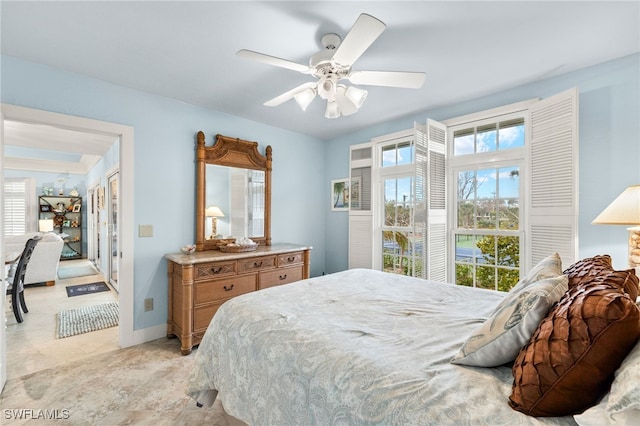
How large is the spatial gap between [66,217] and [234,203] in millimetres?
7448

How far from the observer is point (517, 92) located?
110 inches

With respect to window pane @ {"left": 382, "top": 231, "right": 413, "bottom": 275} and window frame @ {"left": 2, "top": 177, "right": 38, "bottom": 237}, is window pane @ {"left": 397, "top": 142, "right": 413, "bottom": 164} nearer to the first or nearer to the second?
window pane @ {"left": 382, "top": 231, "right": 413, "bottom": 275}

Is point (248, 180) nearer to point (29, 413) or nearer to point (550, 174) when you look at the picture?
point (29, 413)

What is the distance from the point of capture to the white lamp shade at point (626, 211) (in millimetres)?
1760

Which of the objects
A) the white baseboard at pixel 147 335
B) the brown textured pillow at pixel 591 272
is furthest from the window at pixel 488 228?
the white baseboard at pixel 147 335

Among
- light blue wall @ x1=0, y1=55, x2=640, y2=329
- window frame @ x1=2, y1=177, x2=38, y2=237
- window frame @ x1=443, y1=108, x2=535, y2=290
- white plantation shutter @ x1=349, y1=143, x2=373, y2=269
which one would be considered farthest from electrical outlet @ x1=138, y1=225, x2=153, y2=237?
window frame @ x1=2, y1=177, x2=38, y2=237

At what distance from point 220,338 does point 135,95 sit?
2.57m

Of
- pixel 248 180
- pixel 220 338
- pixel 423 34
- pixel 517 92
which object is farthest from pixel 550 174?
pixel 248 180

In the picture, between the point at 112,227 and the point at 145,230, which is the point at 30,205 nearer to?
the point at 112,227

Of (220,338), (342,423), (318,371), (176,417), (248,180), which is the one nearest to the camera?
(342,423)

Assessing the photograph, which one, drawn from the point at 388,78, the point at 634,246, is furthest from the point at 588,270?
the point at 388,78

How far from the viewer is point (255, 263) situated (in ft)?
10.3

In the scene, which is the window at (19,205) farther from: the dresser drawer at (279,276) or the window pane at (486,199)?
the window pane at (486,199)

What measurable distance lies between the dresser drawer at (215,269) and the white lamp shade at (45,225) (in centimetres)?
743
